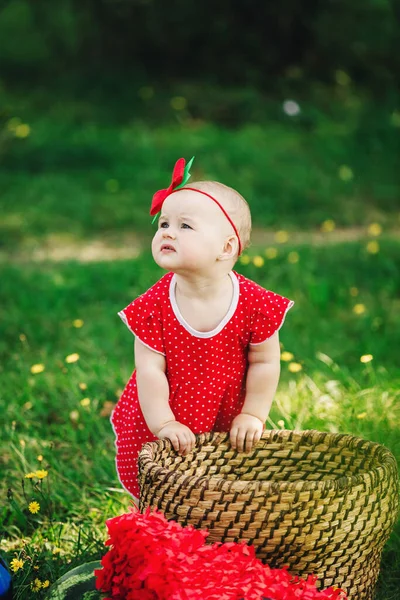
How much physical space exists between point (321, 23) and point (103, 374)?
6602mm

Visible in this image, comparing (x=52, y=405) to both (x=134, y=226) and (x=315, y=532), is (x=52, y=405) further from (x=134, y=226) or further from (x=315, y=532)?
(x=134, y=226)

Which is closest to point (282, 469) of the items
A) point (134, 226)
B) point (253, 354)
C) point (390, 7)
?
point (253, 354)

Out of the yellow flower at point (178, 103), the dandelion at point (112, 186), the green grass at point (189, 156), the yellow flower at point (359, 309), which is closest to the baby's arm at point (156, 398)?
the yellow flower at point (359, 309)

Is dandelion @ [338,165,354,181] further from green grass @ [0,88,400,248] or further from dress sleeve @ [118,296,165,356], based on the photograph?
dress sleeve @ [118,296,165,356]

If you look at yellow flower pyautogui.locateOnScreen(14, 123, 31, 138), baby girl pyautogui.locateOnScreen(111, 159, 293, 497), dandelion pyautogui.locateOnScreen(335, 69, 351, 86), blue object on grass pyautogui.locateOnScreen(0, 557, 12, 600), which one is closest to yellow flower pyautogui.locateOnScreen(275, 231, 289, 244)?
yellow flower pyautogui.locateOnScreen(14, 123, 31, 138)

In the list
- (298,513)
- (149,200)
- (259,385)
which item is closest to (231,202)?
(259,385)

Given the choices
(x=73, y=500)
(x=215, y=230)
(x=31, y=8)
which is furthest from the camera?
(x=31, y=8)

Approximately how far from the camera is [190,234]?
7.11 ft

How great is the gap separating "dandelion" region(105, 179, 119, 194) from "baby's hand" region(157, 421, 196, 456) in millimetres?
4846

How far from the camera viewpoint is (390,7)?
8.46 m

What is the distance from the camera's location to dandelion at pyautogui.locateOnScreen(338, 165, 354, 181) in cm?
702

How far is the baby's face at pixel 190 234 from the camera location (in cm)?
216

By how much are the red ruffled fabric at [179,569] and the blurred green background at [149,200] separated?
1.73 ft

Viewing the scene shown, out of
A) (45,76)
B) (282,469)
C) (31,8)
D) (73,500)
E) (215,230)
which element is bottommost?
(45,76)
